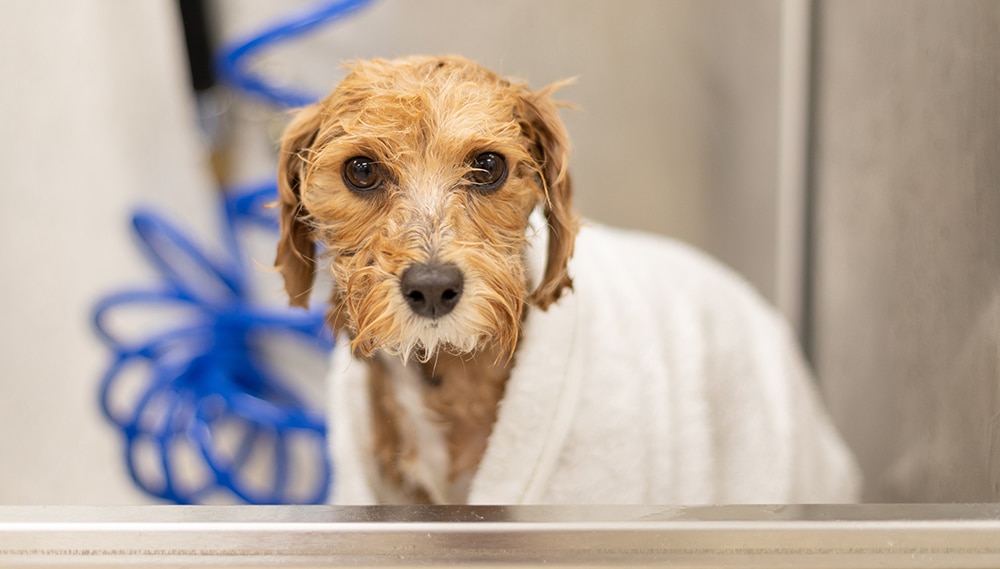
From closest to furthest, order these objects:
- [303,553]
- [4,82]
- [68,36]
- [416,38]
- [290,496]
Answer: [303,553] < [4,82] < [68,36] < [416,38] < [290,496]

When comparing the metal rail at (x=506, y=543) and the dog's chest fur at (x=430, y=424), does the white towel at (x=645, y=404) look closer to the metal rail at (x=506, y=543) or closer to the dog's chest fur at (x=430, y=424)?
the dog's chest fur at (x=430, y=424)

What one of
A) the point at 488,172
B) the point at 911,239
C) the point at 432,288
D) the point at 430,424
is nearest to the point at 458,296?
the point at 432,288

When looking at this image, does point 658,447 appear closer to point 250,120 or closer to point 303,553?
point 303,553

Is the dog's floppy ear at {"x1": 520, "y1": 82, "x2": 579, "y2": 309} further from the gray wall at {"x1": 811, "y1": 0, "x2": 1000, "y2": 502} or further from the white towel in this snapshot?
the gray wall at {"x1": 811, "y1": 0, "x2": 1000, "y2": 502}

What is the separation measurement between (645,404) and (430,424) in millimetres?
226

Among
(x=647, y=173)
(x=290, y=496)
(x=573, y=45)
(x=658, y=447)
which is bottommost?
(x=290, y=496)

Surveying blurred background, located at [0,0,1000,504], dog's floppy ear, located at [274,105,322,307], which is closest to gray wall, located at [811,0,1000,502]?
blurred background, located at [0,0,1000,504]

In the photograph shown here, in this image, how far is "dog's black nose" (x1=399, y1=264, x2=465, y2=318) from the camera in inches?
22.4

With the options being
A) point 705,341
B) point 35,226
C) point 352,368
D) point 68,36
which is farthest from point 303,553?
point 68,36

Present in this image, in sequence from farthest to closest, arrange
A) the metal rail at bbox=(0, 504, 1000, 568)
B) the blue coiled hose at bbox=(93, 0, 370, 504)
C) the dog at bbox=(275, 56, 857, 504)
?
the blue coiled hose at bbox=(93, 0, 370, 504) → the dog at bbox=(275, 56, 857, 504) → the metal rail at bbox=(0, 504, 1000, 568)

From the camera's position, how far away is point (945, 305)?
794 mm

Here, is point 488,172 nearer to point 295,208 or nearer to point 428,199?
point 428,199

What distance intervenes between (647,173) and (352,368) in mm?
684

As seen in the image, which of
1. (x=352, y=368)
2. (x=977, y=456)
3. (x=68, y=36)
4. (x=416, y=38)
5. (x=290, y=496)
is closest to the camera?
(x=977, y=456)
